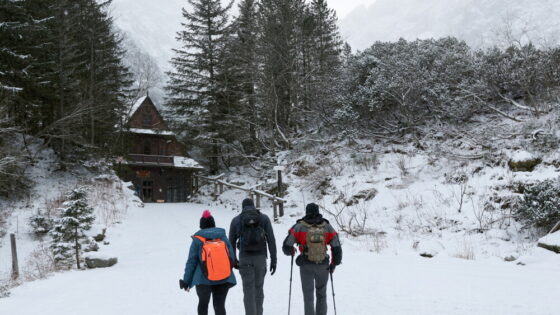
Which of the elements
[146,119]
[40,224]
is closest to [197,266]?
[40,224]

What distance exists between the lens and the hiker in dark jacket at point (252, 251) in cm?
553

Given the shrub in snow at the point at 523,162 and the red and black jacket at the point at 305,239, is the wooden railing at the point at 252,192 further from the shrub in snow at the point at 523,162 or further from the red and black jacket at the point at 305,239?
the red and black jacket at the point at 305,239

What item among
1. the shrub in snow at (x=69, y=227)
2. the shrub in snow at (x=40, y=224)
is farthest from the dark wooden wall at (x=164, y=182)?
the shrub in snow at (x=69, y=227)

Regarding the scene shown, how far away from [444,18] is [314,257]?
13040 centimetres

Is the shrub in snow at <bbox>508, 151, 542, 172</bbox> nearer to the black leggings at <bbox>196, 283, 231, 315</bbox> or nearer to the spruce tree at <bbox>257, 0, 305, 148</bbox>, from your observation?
the black leggings at <bbox>196, 283, 231, 315</bbox>

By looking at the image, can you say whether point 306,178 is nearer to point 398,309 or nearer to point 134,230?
point 134,230

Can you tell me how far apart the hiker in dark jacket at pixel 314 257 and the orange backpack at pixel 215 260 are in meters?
1.06

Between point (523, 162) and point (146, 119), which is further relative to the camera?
point (146, 119)

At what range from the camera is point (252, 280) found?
5.57 metres

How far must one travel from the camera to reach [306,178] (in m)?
19.8

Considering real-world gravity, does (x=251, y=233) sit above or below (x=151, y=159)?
below

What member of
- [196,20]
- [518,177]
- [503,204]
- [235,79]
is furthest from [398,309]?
[196,20]

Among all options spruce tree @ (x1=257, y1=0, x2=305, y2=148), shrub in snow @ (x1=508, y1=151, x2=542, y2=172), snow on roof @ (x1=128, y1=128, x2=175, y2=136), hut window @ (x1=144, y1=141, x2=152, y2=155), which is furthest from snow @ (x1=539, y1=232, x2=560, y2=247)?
hut window @ (x1=144, y1=141, x2=152, y2=155)

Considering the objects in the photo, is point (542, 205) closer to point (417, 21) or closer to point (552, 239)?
point (552, 239)
